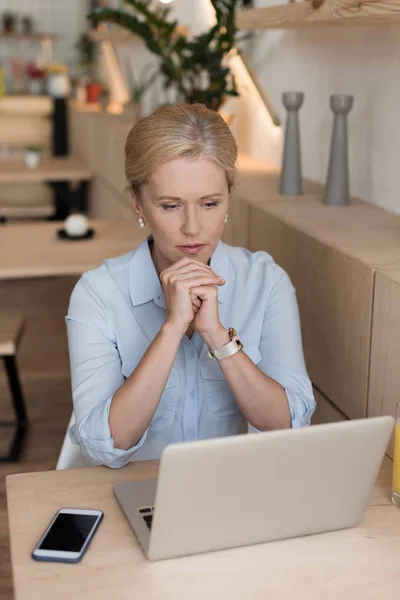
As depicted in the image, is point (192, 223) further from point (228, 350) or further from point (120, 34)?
point (120, 34)

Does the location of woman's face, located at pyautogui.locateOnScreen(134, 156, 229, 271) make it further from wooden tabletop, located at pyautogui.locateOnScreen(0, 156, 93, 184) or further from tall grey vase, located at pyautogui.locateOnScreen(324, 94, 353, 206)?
wooden tabletop, located at pyautogui.locateOnScreen(0, 156, 93, 184)

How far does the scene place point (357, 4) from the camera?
1405 millimetres

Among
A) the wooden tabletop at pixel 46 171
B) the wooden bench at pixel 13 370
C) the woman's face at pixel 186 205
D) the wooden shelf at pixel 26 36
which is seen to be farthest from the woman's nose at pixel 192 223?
the wooden shelf at pixel 26 36

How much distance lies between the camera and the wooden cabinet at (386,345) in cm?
132

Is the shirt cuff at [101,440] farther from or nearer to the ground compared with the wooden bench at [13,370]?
farther from the ground

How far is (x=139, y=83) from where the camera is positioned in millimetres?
4625

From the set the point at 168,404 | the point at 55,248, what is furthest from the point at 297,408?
the point at 55,248

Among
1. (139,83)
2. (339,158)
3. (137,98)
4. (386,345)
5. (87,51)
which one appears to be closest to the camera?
(386,345)

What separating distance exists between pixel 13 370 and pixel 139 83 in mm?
2403

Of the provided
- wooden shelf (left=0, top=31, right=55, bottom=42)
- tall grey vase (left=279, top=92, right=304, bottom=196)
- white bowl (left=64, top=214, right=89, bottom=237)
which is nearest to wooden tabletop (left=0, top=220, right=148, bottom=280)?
white bowl (left=64, top=214, right=89, bottom=237)

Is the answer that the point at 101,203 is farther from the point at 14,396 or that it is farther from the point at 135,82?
the point at 14,396

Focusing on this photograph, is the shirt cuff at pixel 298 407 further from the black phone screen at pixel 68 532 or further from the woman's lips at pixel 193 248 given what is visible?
the black phone screen at pixel 68 532

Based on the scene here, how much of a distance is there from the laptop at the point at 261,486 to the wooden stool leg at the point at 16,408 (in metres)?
1.74

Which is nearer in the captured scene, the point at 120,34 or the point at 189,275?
the point at 189,275
